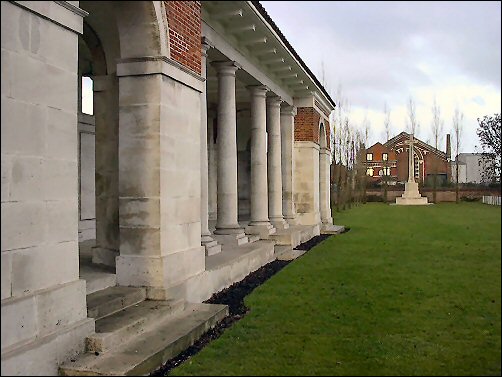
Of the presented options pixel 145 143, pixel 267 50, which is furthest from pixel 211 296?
pixel 267 50

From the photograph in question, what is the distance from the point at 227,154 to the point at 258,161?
264 centimetres

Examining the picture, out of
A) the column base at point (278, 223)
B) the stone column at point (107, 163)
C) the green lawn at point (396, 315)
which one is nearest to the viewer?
the green lawn at point (396, 315)

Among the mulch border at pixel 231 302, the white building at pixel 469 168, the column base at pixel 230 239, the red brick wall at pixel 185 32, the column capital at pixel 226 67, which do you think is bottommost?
the mulch border at pixel 231 302

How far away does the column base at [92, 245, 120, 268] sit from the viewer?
262 inches

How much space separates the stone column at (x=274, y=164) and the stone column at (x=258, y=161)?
1.61 m

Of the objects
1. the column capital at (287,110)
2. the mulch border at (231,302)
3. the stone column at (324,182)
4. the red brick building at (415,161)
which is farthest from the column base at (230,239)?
the stone column at (324,182)

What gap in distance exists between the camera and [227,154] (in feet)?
35.5

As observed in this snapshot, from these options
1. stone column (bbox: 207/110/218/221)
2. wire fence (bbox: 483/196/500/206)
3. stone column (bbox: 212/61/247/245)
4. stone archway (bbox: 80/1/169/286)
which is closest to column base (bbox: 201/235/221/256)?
stone column (bbox: 212/61/247/245)

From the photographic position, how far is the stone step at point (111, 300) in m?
5.14

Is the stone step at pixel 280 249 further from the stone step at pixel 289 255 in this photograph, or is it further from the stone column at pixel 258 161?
the stone column at pixel 258 161

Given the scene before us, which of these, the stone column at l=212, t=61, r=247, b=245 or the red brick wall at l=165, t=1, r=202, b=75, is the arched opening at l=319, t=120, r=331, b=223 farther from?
the red brick wall at l=165, t=1, r=202, b=75

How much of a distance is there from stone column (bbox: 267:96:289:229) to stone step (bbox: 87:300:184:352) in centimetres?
926

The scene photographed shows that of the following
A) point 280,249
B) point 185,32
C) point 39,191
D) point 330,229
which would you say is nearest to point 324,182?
point 330,229

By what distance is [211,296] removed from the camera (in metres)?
7.71
